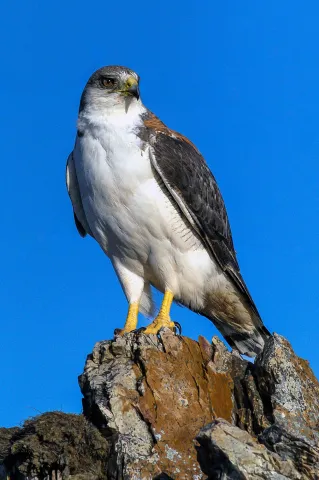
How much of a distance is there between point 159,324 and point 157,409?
1516 millimetres

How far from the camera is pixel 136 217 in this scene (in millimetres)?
9289

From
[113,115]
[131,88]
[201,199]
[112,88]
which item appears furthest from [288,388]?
[112,88]

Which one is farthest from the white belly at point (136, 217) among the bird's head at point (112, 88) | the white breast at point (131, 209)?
the bird's head at point (112, 88)

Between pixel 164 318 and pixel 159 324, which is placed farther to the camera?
pixel 164 318

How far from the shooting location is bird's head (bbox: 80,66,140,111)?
965cm

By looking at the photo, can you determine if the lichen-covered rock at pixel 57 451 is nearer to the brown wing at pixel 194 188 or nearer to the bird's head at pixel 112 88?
the brown wing at pixel 194 188

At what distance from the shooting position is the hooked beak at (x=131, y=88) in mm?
9609

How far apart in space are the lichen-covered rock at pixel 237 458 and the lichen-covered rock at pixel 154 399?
153 cm

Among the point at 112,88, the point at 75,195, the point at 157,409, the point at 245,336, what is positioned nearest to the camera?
the point at 157,409

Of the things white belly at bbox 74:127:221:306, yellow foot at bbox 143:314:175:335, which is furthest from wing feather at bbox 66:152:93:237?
yellow foot at bbox 143:314:175:335

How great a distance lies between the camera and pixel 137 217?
366 inches

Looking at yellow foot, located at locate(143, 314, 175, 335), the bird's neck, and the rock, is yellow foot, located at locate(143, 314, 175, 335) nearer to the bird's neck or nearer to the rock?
the rock

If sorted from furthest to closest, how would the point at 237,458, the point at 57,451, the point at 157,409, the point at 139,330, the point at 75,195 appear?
1. the point at 75,195
2. the point at 139,330
3. the point at 157,409
4. the point at 57,451
5. the point at 237,458

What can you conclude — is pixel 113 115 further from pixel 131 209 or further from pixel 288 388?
pixel 288 388
